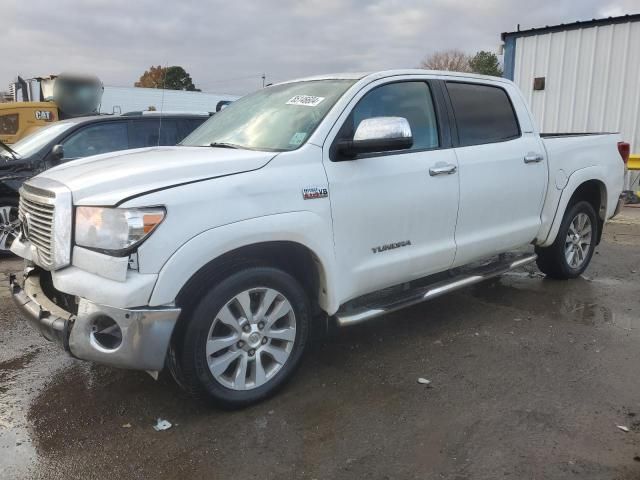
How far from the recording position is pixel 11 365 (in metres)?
3.87

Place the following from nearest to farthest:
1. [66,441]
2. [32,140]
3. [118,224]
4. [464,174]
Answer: [118,224]
[66,441]
[464,174]
[32,140]

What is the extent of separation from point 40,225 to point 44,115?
32.2ft

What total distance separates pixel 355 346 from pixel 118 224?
6.86 ft

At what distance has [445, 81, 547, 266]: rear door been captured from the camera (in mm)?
4156

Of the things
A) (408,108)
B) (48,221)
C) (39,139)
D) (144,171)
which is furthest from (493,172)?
(39,139)

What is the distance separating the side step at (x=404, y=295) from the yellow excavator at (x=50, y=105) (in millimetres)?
9218

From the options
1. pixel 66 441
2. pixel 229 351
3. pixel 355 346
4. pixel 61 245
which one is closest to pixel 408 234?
pixel 355 346

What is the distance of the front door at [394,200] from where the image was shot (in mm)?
3379

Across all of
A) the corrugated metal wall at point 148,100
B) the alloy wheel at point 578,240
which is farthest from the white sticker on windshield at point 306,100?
the corrugated metal wall at point 148,100

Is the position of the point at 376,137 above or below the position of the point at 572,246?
above

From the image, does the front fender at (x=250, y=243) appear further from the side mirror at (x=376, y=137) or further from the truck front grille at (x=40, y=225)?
the truck front grille at (x=40, y=225)

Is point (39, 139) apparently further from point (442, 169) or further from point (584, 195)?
point (584, 195)

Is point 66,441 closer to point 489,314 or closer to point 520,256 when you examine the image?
point 489,314

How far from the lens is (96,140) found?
702 centimetres
